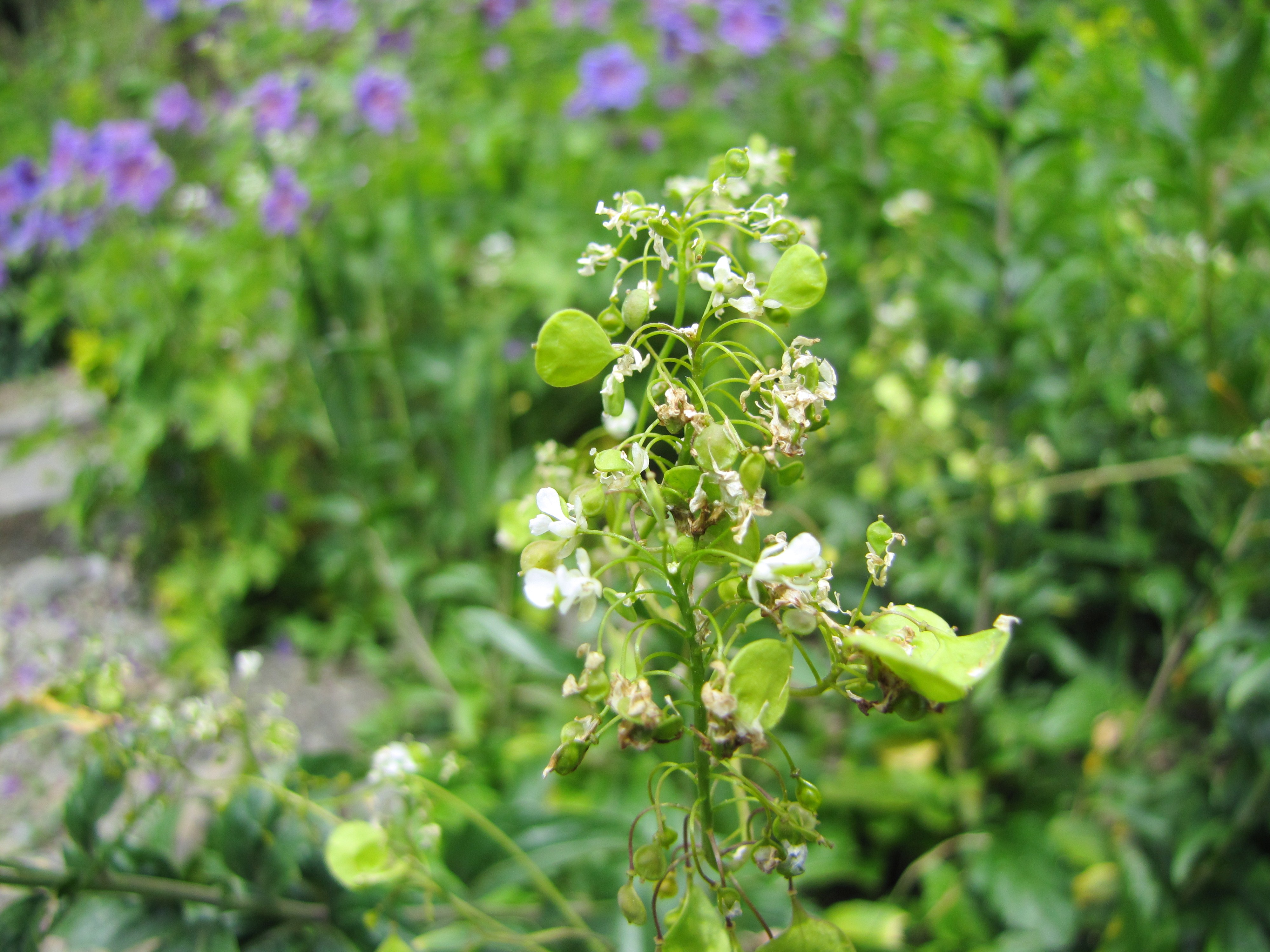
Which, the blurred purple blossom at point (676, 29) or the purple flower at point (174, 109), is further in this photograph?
the blurred purple blossom at point (676, 29)

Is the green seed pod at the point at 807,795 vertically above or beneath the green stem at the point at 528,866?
above

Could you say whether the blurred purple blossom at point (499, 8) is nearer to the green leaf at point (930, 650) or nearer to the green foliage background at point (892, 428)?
the green foliage background at point (892, 428)

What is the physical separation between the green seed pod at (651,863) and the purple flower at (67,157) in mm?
2006

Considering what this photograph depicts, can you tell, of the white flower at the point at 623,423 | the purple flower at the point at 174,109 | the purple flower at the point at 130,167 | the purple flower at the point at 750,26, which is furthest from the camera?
the purple flower at the point at 750,26

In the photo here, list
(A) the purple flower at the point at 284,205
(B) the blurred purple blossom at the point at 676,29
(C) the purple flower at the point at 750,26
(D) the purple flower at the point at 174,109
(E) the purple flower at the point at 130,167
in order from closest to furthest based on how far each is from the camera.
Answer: (A) the purple flower at the point at 284,205
(E) the purple flower at the point at 130,167
(D) the purple flower at the point at 174,109
(C) the purple flower at the point at 750,26
(B) the blurred purple blossom at the point at 676,29

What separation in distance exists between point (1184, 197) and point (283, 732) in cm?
131

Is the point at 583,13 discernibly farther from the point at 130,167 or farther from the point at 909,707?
the point at 909,707

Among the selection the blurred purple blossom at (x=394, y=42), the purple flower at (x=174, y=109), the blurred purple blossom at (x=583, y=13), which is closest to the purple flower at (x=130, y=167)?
the purple flower at (x=174, y=109)

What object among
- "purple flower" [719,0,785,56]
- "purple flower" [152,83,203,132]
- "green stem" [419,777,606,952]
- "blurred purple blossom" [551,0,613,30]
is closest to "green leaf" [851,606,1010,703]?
"green stem" [419,777,606,952]

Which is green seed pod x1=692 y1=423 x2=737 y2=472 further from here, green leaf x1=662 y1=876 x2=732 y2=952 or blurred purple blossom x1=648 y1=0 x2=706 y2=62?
blurred purple blossom x1=648 y1=0 x2=706 y2=62

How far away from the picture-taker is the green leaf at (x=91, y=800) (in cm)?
65

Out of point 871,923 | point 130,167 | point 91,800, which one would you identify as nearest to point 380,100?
point 130,167

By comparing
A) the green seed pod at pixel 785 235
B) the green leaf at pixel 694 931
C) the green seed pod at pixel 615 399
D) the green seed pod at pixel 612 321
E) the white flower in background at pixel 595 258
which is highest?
the white flower in background at pixel 595 258

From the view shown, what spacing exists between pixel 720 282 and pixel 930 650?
0.19 m
